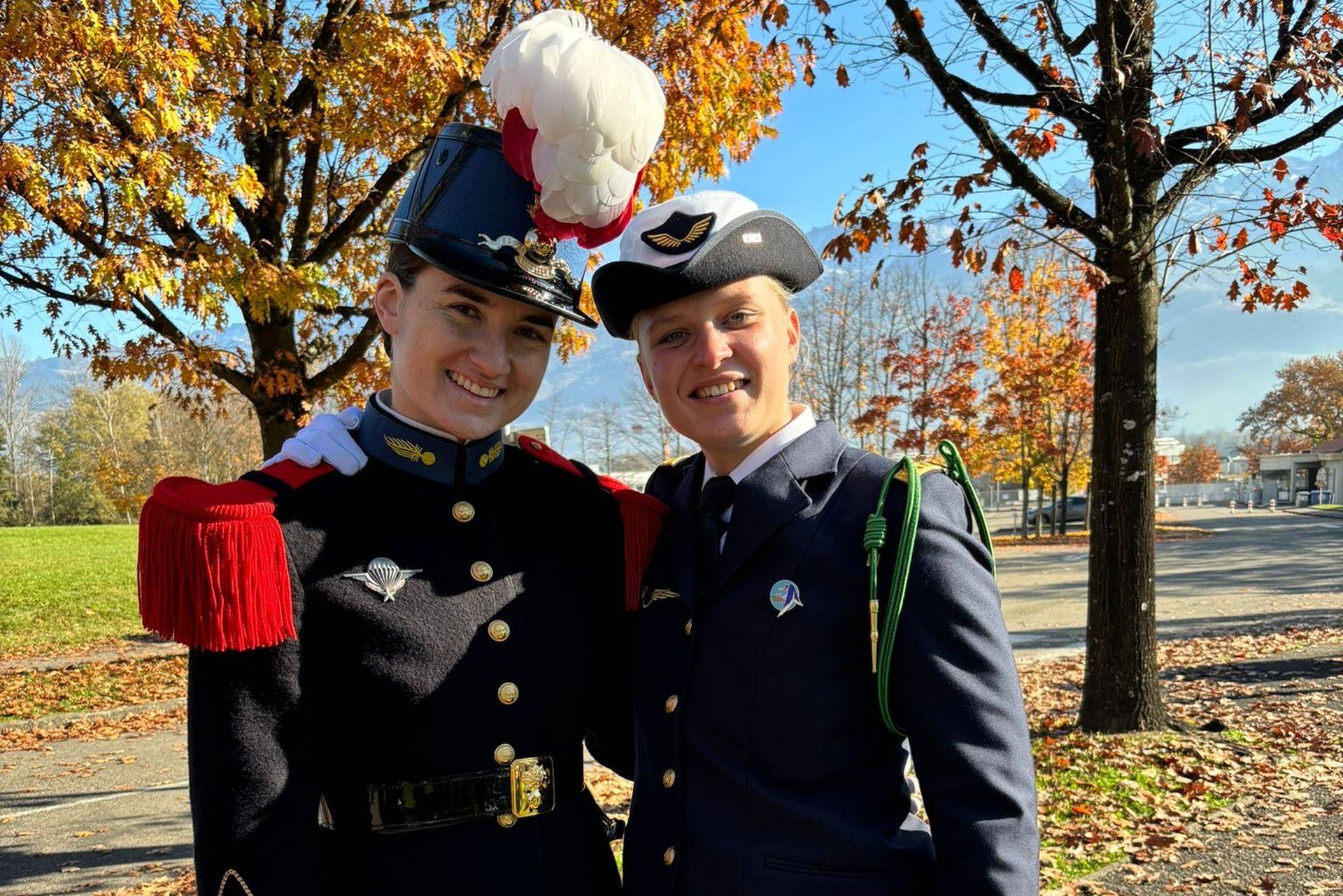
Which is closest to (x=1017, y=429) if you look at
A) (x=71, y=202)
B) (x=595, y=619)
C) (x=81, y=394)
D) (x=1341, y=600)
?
(x=1341, y=600)

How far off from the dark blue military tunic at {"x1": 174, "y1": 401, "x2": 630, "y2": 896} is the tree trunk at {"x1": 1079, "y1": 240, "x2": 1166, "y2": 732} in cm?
506

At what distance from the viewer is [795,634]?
6.09 feet

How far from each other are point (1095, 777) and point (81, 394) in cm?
5558

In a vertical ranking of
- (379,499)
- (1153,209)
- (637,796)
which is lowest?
(637,796)

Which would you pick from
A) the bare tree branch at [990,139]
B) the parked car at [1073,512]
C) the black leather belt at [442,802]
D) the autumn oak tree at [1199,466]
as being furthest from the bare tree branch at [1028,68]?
the autumn oak tree at [1199,466]

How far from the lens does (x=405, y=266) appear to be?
209 centimetres

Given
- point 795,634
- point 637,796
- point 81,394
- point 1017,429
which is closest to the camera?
point 795,634

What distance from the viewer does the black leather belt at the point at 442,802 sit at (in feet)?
6.17

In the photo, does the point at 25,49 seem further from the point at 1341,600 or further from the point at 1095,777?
the point at 1341,600

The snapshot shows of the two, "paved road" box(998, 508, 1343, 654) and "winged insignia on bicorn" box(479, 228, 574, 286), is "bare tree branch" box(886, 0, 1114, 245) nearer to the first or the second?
"winged insignia on bicorn" box(479, 228, 574, 286)

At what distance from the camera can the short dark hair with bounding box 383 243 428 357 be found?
206 cm

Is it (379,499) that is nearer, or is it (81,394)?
(379,499)

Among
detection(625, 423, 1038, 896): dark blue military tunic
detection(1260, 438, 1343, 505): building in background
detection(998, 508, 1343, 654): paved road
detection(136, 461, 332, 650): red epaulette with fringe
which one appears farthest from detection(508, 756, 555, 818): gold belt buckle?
detection(1260, 438, 1343, 505): building in background

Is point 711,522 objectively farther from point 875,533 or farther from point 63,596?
point 63,596
